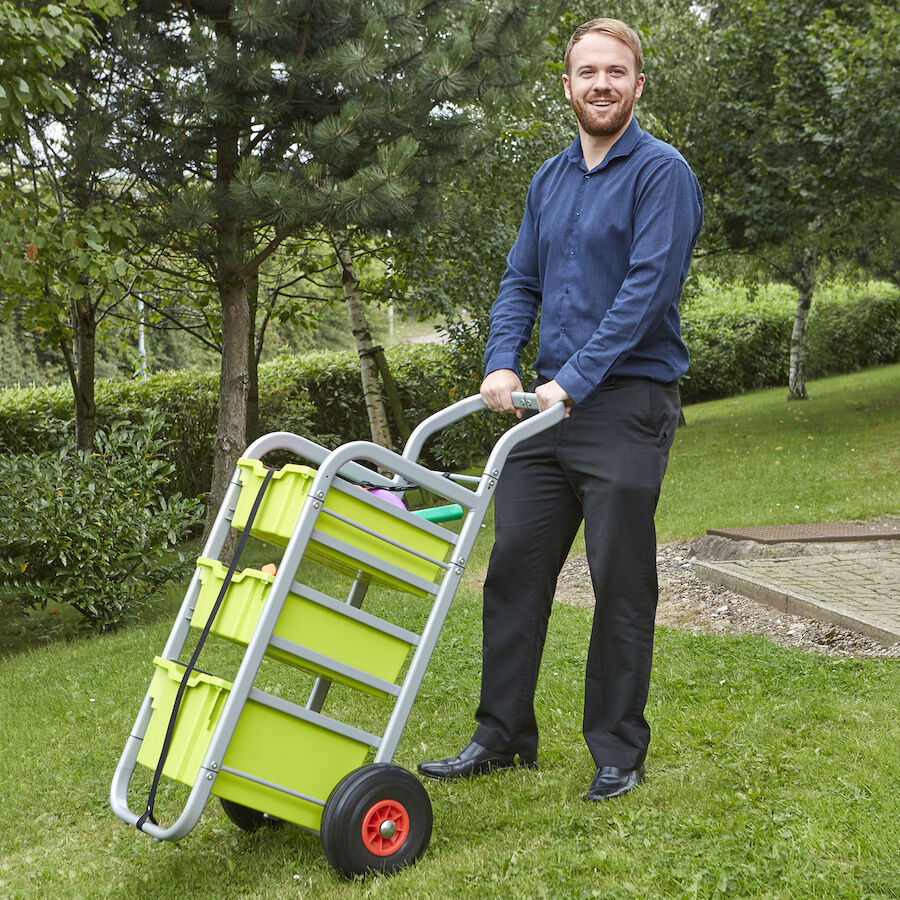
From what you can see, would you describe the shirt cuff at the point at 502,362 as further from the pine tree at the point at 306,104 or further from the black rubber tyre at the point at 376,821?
the pine tree at the point at 306,104

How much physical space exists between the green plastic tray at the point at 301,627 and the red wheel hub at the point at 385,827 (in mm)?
285

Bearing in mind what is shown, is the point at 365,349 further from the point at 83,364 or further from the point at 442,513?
the point at 442,513

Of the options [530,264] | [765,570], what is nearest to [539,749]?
[530,264]

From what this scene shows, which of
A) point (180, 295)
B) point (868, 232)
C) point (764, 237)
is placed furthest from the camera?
point (868, 232)

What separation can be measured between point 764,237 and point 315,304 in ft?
20.8

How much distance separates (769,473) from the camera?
1109 cm

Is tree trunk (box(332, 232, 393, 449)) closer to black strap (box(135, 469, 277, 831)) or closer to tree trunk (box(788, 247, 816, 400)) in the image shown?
black strap (box(135, 469, 277, 831))

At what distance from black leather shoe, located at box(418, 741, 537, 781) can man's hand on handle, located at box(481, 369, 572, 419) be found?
→ 1062mm

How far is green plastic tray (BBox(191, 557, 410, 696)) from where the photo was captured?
101 inches

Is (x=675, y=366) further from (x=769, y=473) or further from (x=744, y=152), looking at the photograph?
(x=744, y=152)

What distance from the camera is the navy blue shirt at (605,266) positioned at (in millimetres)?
2906

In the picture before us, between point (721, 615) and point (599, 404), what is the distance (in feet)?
9.16

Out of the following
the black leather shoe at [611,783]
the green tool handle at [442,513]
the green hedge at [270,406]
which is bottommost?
the green hedge at [270,406]

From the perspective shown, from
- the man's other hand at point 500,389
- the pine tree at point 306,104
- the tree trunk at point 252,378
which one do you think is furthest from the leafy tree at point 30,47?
the tree trunk at point 252,378
